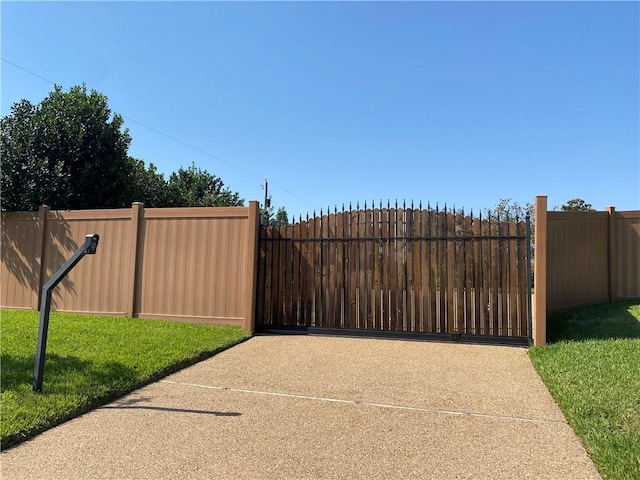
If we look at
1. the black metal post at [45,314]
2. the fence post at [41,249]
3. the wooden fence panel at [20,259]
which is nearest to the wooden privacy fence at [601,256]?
the black metal post at [45,314]

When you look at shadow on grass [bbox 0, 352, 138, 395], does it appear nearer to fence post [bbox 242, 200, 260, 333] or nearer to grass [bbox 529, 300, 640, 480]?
fence post [bbox 242, 200, 260, 333]

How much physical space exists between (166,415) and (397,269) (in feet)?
14.7

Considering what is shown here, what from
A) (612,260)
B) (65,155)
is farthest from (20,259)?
(612,260)

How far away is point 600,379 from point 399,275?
3.29m

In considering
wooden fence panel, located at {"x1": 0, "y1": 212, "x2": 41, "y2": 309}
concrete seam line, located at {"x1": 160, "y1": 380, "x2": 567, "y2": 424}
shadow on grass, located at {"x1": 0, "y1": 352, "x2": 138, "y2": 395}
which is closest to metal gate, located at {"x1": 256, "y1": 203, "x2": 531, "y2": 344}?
concrete seam line, located at {"x1": 160, "y1": 380, "x2": 567, "y2": 424}

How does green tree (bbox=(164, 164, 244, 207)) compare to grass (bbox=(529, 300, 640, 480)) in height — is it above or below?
above

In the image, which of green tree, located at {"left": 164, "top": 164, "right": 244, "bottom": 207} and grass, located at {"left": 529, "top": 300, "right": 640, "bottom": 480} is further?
green tree, located at {"left": 164, "top": 164, "right": 244, "bottom": 207}

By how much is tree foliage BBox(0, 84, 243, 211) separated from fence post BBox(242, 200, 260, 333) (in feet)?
18.2

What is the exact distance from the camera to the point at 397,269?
726 cm

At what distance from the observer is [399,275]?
7246mm

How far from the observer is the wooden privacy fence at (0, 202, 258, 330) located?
7871mm

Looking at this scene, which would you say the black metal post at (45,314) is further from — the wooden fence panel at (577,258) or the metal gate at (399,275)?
the wooden fence panel at (577,258)

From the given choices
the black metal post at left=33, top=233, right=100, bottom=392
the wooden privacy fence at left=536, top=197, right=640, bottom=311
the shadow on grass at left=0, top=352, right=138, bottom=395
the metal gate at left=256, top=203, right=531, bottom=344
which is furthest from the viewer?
the wooden privacy fence at left=536, top=197, right=640, bottom=311

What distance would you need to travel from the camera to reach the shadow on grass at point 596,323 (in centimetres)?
652
